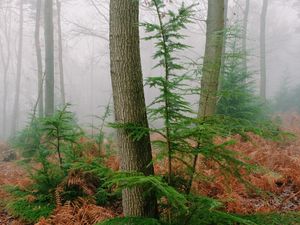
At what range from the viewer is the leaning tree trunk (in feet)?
11.2

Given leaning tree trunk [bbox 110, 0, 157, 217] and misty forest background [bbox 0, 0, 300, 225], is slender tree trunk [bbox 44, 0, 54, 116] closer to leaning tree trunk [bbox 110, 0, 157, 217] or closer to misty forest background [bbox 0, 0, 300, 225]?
misty forest background [bbox 0, 0, 300, 225]

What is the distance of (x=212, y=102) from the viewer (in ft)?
21.6

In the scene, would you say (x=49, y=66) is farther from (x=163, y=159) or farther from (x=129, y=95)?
(x=129, y=95)

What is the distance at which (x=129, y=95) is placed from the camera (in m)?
3.46

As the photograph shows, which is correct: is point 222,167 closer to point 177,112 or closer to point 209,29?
point 177,112

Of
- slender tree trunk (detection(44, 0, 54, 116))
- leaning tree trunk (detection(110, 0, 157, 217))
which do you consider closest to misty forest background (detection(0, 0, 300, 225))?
leaning tree trunk (detection(110, 0, 157, 217))

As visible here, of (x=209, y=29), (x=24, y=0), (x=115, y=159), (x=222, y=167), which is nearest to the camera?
(x=222, y=167)

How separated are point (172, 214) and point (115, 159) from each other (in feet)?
9.35

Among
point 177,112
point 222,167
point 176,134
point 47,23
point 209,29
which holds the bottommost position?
point 222,167

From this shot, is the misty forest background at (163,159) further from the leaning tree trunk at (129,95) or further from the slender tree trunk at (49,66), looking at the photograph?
the slender tree trunk at (49,66)

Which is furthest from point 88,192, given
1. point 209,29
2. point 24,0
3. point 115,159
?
point 24,0

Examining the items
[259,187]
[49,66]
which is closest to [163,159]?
[259,187]

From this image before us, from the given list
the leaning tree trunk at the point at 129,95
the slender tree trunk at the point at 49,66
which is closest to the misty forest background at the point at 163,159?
the leaning tree trunk at the point at 129,95

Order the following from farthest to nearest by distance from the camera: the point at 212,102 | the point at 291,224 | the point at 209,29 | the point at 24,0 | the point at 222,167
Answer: the point at 24,0 → the point at 209,29 → the point at 212,102 → the point at 222,167 → the point at 291,224
